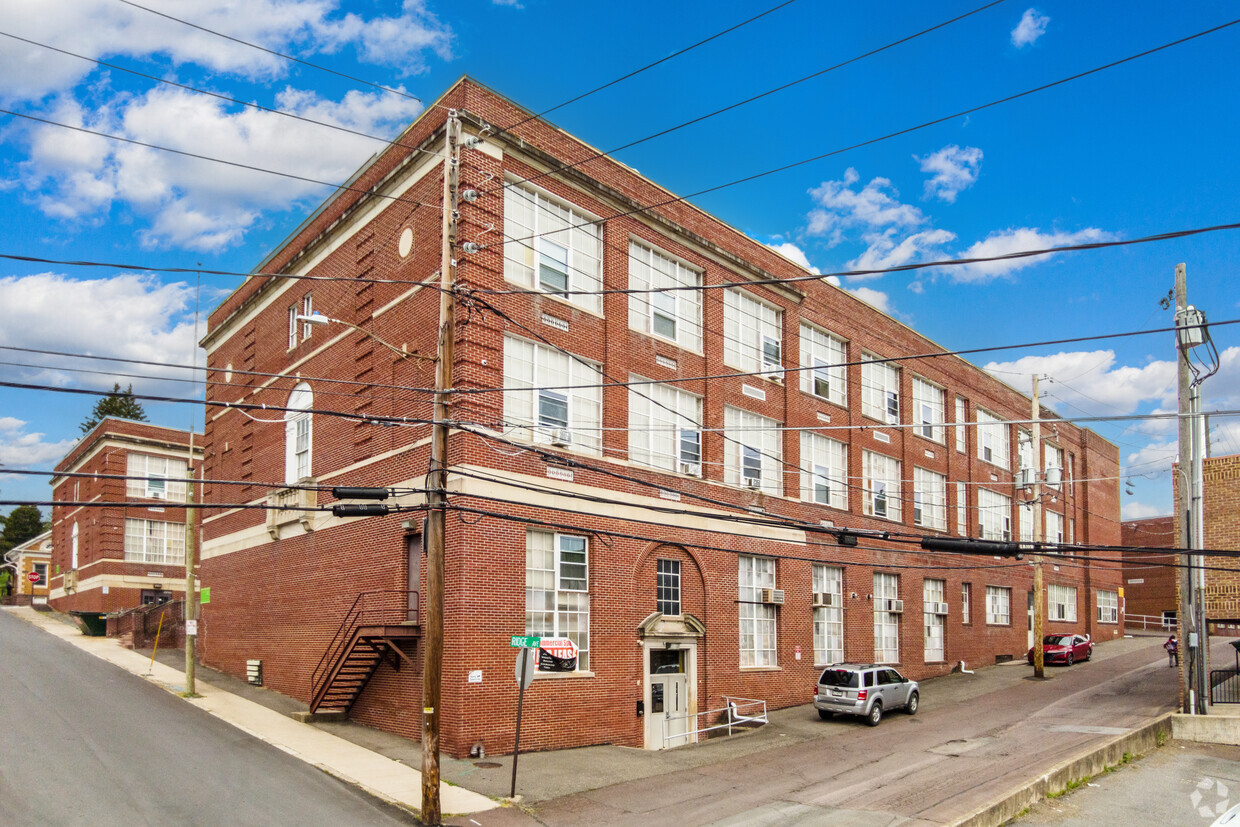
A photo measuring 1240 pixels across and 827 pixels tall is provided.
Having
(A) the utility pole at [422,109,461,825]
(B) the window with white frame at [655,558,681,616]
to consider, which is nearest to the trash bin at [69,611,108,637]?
(B) the window with white frame at [655,558,681,616]

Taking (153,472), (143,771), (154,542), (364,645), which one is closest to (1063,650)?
(364,645)

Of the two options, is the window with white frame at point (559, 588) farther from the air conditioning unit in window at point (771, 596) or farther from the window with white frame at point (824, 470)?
the window with white frame at point (824, 470)

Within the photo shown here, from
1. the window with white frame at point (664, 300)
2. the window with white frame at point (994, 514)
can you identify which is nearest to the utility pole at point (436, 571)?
the window with white frame at point (664, 300)

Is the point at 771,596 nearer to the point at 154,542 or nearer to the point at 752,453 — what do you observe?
the point at 752,453

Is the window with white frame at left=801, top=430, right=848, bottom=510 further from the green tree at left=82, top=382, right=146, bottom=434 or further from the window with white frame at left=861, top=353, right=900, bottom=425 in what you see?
the green tree at left=82, top=382, right=146, bottom=434

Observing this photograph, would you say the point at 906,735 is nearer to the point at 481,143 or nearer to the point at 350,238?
the point at 481,143

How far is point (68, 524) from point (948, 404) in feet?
170

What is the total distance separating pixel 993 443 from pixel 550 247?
33.3 m

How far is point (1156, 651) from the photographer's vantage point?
52500 mm

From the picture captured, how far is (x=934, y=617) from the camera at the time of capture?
138 ft

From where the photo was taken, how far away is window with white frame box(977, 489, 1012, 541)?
48281 mm

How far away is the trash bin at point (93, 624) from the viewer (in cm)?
4675

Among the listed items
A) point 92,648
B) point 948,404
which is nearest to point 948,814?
point 948,404

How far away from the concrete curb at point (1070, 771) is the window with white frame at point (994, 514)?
2086cm
